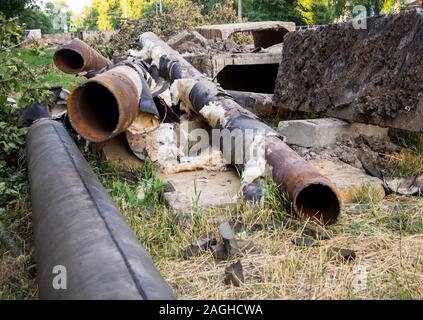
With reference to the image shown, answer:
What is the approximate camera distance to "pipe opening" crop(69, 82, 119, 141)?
426 centimetres

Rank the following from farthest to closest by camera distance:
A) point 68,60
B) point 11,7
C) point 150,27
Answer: point 11,7
point 150,27
point 68,60

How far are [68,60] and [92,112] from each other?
404 cm

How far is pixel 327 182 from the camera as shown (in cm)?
340

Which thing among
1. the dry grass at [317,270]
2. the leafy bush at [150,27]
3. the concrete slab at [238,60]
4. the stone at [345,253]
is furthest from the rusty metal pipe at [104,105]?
the leafy bush at [150,27]

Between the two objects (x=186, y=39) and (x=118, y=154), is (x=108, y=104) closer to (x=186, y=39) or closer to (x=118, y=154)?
(x=118, y=154)

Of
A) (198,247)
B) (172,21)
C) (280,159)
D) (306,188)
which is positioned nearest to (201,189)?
(280,159)

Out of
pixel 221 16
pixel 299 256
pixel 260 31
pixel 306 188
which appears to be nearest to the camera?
pixel 299 256

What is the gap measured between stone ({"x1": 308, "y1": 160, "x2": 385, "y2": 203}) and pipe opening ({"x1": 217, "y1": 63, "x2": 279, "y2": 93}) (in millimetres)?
5668

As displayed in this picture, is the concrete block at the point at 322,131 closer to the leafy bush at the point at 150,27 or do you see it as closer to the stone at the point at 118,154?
the stone at the point at 118,154

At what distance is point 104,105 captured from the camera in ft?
15.7

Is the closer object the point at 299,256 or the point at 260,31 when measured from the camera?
the point at 299,256

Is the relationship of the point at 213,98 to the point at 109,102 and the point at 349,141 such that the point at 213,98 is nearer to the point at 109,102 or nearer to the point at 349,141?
the point at 109,102

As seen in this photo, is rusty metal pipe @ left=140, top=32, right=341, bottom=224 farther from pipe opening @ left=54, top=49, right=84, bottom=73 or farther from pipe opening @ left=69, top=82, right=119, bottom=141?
pipe opening @ left=54, top=49, right=84, bottom=73

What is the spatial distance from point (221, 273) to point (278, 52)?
7107mm
